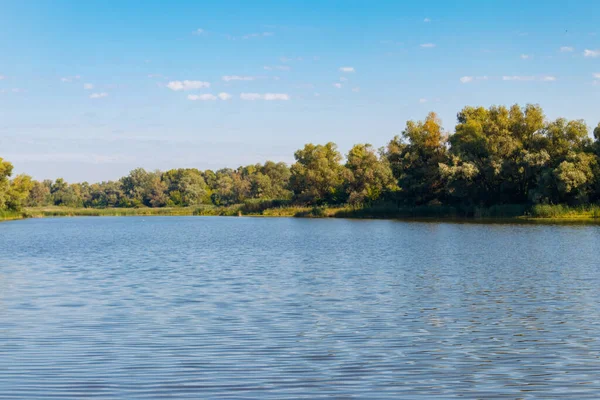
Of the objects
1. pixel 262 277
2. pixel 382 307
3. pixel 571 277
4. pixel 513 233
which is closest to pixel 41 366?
pixel 382 307

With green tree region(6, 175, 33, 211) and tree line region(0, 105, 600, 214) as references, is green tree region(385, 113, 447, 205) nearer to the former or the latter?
tree line region(0, 105, 600, 214)

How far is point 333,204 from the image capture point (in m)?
107

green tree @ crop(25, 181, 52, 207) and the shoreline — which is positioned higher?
green tree @ crop(25, 181, 52, 207)

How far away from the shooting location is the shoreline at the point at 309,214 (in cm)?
6525

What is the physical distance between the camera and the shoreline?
65250 millimetres

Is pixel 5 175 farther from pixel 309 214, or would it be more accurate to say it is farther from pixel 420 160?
pixel 420 160

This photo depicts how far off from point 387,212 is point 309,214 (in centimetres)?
1675

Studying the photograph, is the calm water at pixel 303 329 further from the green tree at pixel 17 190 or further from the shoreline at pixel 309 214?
the green tree at pixel 17 190

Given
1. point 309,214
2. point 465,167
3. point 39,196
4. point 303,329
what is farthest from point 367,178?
point 39,196

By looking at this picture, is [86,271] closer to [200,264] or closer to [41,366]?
[200,264]

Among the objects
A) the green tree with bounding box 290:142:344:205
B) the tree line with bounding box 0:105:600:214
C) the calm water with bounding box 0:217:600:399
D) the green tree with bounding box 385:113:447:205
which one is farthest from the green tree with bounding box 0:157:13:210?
the calm water with bounding box 0:217:600:399

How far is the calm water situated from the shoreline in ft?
131

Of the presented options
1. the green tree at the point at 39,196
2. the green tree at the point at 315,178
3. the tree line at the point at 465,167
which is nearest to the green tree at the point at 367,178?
the tree line at the point at 465,167

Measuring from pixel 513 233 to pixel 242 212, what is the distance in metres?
72.5
